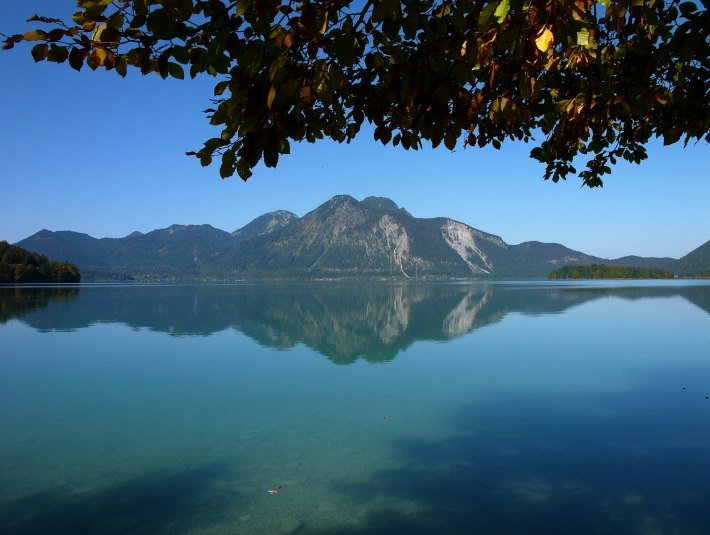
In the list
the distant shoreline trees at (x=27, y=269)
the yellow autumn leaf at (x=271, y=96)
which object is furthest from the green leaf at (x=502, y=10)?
the distant shoreline trees at (x=27, y=269)

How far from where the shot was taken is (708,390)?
16781 millimetres

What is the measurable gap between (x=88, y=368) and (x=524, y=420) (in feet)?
63.4

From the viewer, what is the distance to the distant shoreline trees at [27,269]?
441ft

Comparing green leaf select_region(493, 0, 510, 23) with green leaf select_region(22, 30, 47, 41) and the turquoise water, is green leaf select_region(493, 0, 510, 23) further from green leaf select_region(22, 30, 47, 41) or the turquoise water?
the turquoise water

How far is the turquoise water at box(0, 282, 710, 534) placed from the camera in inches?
320

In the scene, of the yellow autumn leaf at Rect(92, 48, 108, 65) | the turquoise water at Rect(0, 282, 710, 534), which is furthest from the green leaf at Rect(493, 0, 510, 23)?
the turquoise water at Rect(0, 282, 710, 534)

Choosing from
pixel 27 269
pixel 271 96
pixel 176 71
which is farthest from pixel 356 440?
pixel 27 269

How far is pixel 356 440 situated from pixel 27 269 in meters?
156

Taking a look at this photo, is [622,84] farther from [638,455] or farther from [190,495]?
[190,495]

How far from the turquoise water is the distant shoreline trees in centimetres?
13395

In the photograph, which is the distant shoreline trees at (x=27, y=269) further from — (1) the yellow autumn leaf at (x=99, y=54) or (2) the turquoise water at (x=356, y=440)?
(1) the yellow autumn leaf at (x=99, y=54)

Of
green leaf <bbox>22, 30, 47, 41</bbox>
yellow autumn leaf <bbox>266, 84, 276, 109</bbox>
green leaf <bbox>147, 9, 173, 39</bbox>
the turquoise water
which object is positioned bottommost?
the turquoise water

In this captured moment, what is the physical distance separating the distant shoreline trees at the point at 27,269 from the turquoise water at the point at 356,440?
439ft

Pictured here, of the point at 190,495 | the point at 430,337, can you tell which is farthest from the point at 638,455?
the point at 430,337
